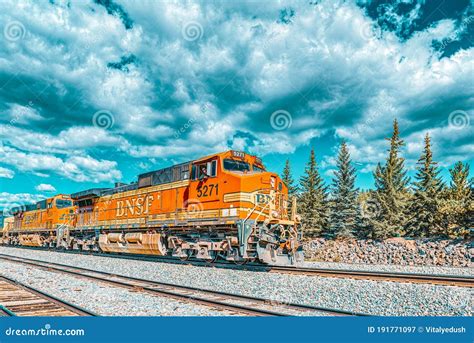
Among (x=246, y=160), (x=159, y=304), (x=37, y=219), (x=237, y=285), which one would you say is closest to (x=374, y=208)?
(x=246, y=160)

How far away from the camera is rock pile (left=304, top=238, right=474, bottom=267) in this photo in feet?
60.9

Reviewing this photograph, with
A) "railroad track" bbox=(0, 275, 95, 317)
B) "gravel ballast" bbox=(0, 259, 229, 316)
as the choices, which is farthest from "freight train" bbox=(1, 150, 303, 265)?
"railroad track" bbox=(0, 275, 95, 317)

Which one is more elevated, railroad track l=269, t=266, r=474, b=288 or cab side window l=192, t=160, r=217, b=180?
cab side window l=192, t=160, r=217, b=180

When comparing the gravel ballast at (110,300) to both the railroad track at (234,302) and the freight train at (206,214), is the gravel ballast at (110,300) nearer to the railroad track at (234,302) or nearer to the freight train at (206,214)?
the railroad track at (234,302)

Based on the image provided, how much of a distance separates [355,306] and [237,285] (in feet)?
12.2

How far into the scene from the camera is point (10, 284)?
1073cm

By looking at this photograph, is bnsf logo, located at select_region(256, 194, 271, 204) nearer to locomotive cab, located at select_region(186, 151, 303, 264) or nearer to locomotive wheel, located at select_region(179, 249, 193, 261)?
locomotive cab, located at select_region(186, 151, 303, 264)

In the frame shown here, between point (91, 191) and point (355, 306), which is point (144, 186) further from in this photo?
point (355, 306)

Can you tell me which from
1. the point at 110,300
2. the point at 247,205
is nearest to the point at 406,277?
the point at 247,205

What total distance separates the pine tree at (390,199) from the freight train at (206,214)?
1146 centimetres

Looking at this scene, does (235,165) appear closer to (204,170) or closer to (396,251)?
(204,170)

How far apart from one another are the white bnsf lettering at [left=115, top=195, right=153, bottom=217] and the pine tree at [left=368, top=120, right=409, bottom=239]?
15517 millimetres

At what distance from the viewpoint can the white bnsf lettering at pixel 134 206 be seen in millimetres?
18047

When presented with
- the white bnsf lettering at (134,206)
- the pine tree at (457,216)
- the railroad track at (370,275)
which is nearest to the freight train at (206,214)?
the white bnsf lettering at (134,206)
